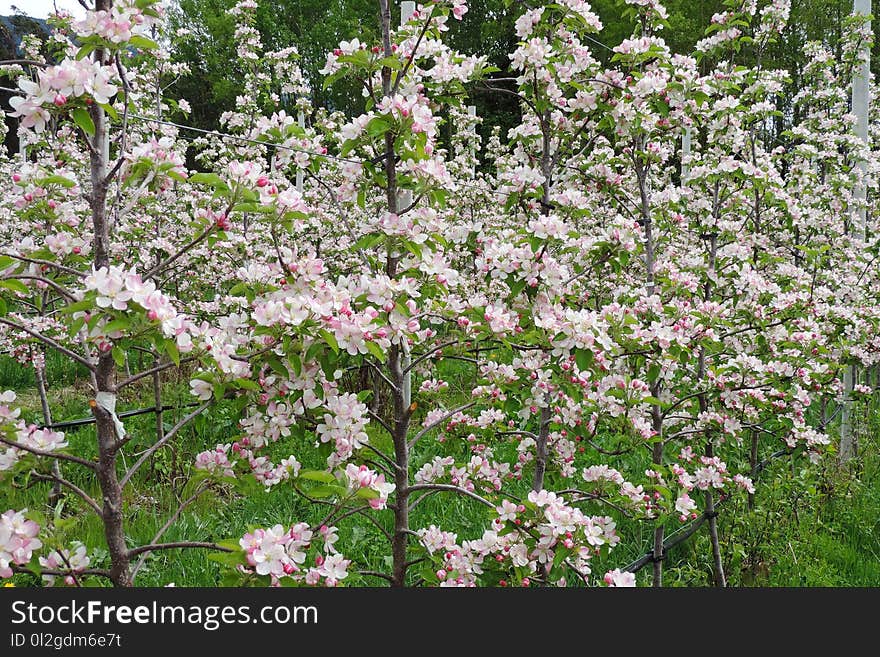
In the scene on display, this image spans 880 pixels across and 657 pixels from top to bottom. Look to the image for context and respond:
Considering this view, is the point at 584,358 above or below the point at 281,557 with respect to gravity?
above

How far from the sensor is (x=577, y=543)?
1852 mm

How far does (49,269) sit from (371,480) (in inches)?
40.2

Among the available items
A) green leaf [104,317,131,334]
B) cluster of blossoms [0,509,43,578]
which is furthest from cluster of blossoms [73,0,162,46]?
cluster of blossoms [0,509,43,578]

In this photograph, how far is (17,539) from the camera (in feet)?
4.64

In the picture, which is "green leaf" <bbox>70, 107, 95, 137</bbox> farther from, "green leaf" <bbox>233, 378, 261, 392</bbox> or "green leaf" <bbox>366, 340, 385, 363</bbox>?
"green leaf" <bbox>366, 340, 385, 363</bbox>

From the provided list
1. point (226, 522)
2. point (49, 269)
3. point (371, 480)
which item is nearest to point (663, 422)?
point (371, 480)

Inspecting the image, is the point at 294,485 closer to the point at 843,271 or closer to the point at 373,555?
the point at 373,555

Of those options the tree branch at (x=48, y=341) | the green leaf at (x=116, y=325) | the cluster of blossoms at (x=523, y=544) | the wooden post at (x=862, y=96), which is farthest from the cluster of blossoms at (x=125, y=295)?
the wooden post at (x=862, y=96)

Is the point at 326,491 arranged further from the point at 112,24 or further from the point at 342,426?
the point at 112,24

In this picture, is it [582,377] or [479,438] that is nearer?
[582,377]

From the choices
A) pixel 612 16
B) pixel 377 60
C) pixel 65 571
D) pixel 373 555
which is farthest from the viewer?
pixel 612 16

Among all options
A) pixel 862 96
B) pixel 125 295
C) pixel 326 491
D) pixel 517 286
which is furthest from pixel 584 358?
pixel 862 96

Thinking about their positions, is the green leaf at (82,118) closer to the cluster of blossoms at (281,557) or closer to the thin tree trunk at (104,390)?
the thin tree trunk at (104,390)

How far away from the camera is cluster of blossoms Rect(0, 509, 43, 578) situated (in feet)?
4.58
